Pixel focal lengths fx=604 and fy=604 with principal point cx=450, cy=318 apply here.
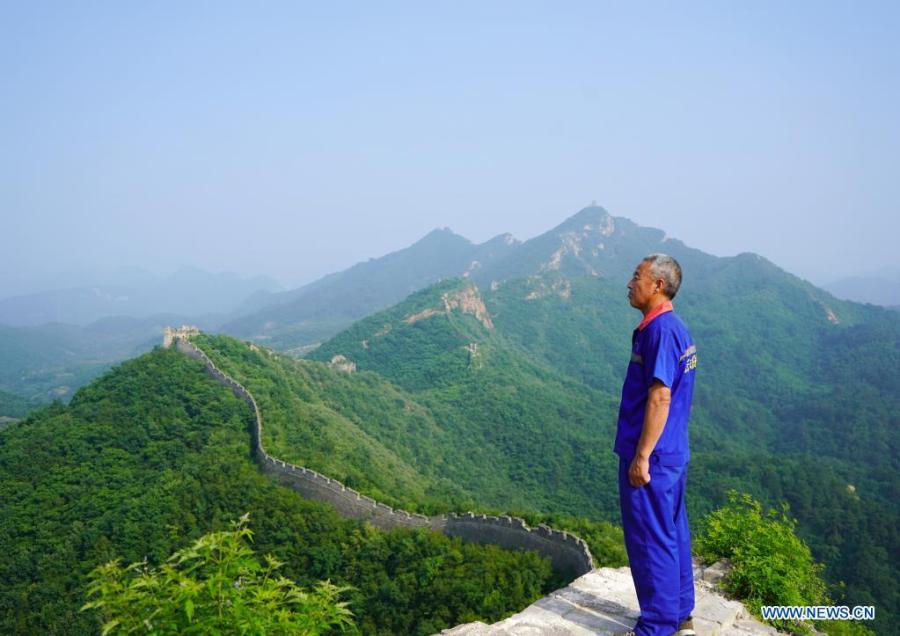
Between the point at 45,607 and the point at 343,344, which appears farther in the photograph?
the point at 343,344

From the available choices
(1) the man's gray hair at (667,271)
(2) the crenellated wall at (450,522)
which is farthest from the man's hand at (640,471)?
(2) the crenellated wall at (450,522)

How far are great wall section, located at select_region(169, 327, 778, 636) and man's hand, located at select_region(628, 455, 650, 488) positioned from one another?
138 cm

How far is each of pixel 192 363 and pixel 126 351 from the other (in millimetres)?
165009

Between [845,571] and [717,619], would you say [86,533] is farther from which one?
[845,571]

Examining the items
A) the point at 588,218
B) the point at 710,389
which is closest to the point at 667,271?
the point at 710,389

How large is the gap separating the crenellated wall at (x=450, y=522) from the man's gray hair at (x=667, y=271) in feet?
31.5

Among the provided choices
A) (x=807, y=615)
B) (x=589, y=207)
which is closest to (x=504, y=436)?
(x=807, y=615)

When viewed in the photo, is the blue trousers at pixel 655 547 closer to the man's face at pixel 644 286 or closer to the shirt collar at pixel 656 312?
the shirt collar at pixel 656 312

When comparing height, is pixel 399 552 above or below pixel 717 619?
below

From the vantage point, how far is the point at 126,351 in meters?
174

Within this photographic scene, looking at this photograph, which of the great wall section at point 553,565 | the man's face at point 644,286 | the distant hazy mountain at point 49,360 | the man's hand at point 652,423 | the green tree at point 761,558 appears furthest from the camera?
the distant hazy mountain at point 49,360

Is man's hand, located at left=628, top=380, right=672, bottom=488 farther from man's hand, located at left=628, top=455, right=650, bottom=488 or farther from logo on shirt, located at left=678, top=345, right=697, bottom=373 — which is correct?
logo on shirt, located at left=678, top=345, right=697, bottom=373

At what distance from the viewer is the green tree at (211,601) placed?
3.93m

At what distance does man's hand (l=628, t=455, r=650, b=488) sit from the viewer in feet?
14.4
